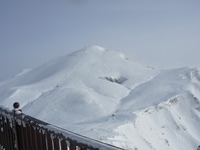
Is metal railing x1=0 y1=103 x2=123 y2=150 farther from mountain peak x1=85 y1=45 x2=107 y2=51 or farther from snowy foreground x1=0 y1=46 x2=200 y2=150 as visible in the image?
mountain peak x1=85 y1=45 x2=107 y2=51

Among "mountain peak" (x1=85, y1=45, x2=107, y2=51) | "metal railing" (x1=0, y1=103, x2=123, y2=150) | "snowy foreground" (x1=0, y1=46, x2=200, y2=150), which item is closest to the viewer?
"metal railing" (x1=0, y1=103, x2=123, y2=150)

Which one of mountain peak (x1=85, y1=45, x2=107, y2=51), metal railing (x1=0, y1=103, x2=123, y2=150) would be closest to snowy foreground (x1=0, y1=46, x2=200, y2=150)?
mountain peak (x1=85, y1=45, x2=107, y2=51)

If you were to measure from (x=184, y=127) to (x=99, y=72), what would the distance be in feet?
40.9

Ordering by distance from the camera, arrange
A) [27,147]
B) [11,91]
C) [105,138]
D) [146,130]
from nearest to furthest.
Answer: [27,147] → [105,138] → [146,130] → [11,91]

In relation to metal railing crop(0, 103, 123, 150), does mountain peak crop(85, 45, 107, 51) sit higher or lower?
higher

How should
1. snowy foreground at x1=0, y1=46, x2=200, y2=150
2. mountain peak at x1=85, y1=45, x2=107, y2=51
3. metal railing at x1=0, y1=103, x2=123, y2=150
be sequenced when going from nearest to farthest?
metal railing at x1=0, y1=103, x2=123, y2=150
snowy foreground at x1=0, y1=46, x2=200, y2=150
mountain peak at x1=85, y1=45, x2=107, y2=51

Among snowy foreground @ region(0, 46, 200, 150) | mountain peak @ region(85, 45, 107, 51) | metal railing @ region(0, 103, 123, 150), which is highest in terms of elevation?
mountain peak @ region(85, 45, 107, 51)

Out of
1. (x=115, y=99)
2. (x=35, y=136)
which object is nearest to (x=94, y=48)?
(x=115, y=99)

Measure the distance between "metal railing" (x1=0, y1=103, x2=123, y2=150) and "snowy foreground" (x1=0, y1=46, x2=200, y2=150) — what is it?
9082 mm

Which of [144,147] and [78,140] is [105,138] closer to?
[144,147]

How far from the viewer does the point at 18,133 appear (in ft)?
13.5

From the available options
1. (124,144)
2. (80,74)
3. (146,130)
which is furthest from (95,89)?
(124,144)

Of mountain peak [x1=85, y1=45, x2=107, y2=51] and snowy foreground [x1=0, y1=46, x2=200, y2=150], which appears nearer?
snowy foreground [x1=0, y1=46, x2=200, y2=150]

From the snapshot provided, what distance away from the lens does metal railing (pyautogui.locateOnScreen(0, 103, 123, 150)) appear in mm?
2320
